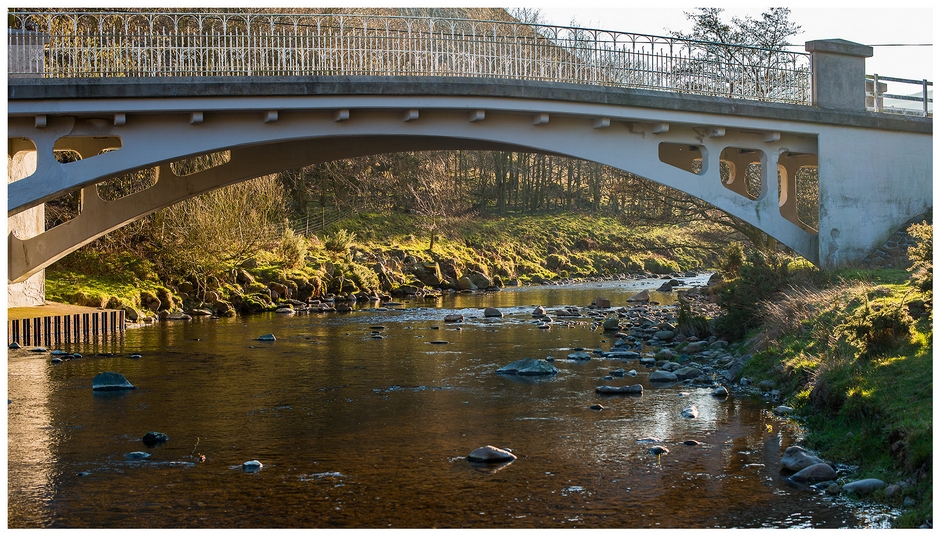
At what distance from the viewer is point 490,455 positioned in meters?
9.12

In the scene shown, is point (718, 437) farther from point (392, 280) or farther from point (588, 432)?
point (392, 280)

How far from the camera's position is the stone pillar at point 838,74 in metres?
18.2

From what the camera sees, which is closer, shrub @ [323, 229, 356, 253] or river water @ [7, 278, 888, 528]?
river water @ [7, 278, 888, 528]

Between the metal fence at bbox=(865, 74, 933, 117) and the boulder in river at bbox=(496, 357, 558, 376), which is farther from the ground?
the metal fence at bbox=(865, 74, 933, 117)

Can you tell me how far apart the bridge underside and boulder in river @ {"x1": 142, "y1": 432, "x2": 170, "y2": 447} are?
328 inches

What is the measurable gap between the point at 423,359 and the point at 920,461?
9513 mm

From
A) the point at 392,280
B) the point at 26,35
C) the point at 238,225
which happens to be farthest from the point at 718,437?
the point at 392,280

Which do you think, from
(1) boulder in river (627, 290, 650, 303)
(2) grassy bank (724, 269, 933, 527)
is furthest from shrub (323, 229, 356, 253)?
(2) grassy bank (724, 269, 933, 527)

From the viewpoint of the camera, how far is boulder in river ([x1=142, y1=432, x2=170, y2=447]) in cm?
Answer: 999

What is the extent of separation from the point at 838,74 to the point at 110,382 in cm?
1423

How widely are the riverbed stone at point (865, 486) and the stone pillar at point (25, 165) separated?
15.1 m

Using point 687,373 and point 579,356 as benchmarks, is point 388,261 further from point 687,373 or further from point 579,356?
point 687,373

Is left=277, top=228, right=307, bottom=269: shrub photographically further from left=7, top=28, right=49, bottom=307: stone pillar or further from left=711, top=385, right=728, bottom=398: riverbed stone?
left=711, top=385, right=728, bottom=398: riverbed stone

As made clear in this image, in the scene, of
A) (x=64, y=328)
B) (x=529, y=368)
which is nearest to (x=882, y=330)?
(x=529, y=368)
